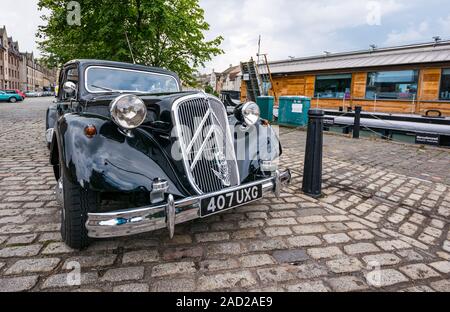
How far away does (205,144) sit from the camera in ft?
8.51

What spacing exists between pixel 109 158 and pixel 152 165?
334mm

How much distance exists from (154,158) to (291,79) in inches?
669

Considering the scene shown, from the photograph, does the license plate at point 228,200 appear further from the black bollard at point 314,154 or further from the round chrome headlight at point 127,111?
the black bollard at point 314,154

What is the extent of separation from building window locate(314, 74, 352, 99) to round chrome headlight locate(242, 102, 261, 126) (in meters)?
13.6

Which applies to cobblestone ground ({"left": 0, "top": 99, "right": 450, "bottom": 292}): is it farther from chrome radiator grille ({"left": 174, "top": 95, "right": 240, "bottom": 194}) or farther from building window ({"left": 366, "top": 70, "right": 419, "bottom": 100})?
building window ({"left": 366, "top": 70, "right": 419, "bottom": 100})

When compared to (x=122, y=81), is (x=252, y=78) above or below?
above

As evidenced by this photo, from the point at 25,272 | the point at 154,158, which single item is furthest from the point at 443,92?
the point at 25,272

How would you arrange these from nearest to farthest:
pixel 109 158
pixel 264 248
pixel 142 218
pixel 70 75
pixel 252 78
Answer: pixel 142 218, pixel 109 158, pixel 264 248, pixel 70 75, pixel 252 78

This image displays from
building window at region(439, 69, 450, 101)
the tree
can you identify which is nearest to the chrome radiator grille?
the tree

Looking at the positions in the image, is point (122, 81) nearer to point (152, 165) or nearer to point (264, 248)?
point (152, 165)

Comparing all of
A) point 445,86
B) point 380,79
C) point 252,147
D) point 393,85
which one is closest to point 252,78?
point 380,79

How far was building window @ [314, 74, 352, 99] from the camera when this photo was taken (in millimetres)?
15148

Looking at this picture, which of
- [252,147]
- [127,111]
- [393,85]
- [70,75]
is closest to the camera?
[127,111]

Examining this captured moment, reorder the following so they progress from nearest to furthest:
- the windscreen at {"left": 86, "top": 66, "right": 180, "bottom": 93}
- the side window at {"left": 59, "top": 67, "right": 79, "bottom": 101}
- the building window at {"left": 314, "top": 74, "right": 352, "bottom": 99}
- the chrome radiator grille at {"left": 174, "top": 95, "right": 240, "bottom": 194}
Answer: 1. the chrome radiator grille at {"left": 174, "top": 95, "right": 240, "bottom": 194}
2. the windscreen at {"left": 86, "top": 66, "right": 180, "bottom": 93}
3. the side window at {"left": 59, "top": 67, "right": 79, "bottom": 101}
4. the building window at {"left": 314, "top": 74, "right": 352, "bottom": 99}
